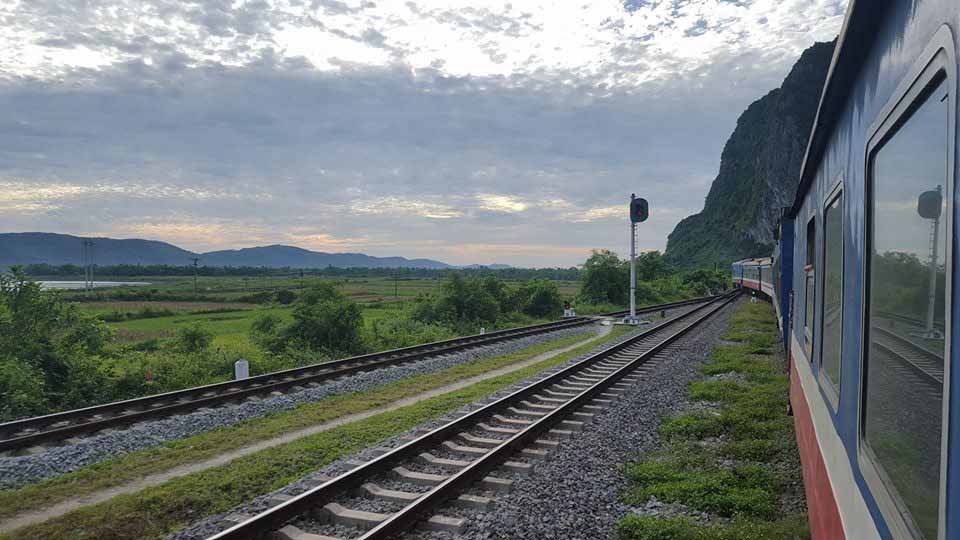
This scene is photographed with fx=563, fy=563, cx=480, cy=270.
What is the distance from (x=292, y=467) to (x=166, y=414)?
396cm

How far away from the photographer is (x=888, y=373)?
1958 mm

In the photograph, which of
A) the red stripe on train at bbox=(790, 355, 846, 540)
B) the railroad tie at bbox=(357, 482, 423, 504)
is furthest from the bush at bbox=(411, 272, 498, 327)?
the red stripe on train at bbox=(790, 355, 846, 540)

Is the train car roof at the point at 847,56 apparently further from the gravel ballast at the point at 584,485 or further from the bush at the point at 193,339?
the bush at the point at 193,339

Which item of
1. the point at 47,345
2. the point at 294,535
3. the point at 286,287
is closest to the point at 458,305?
the point at 47,345

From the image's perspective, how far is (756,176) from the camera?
121000mm

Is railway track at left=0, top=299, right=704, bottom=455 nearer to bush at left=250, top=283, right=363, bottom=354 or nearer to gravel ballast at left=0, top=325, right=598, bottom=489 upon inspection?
gravel ballast at left=0, top=325, right=598, bottom=489

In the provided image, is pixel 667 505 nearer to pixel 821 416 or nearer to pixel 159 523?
pixel 821 416

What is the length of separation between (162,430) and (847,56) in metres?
10.2

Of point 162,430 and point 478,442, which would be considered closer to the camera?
point 478,442

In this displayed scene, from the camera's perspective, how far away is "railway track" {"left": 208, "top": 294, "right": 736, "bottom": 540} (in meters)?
5.55

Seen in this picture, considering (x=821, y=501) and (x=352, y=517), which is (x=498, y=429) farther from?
(x=821, y=501)

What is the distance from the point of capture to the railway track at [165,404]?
28.5 ft

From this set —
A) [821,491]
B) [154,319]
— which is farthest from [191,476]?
[154,319]

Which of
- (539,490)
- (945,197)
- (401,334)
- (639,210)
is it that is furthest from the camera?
(639,210)
